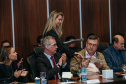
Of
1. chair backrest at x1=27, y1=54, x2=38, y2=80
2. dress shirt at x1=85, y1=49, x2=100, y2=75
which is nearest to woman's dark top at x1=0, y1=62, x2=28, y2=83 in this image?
chair backrest at x1=27, y1=54, x2=38, y2=80

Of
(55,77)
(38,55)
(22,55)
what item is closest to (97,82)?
(55,77)

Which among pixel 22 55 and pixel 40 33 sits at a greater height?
pixel 40 33

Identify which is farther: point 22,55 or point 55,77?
point 22,55

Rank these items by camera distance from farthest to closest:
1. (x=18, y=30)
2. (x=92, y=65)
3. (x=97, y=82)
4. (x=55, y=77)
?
(x=18, y=30)
(x=92, y=65)
(x=55, y=77)
(x=97, y=82)

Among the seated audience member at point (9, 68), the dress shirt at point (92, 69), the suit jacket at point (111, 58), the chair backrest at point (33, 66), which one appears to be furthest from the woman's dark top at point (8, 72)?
the suit jacket at point (111, 58)

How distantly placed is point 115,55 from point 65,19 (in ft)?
7.10

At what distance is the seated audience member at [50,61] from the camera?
3.52 m

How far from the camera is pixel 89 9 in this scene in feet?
22.4

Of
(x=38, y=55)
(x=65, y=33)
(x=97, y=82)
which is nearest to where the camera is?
(x=97, y=82)

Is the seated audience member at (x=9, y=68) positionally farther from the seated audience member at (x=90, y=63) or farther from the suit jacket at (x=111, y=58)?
the suit jacket at (x=111, y=58)

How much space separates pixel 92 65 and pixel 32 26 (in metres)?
2.33

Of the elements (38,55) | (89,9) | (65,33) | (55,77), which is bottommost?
(55,77)

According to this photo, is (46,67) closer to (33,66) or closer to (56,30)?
(33,66)

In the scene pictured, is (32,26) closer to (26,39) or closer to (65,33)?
(26,39)
